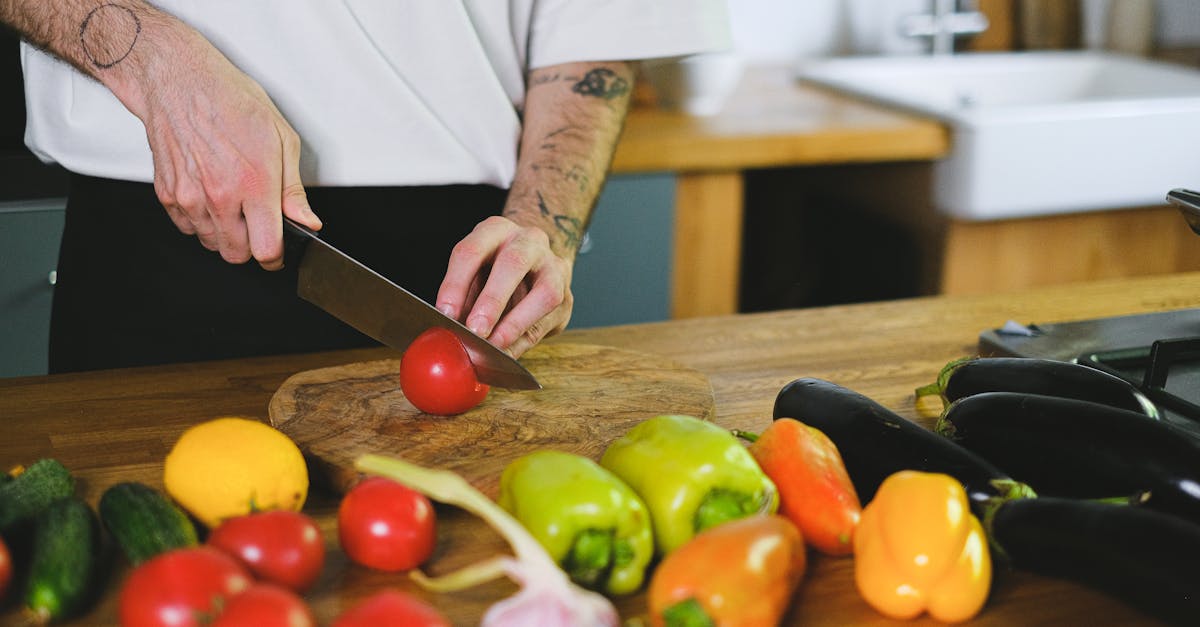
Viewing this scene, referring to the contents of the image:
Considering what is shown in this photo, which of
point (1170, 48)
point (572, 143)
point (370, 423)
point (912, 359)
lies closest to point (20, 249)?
point (572, 143)

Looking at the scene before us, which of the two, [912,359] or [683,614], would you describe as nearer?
[683,614]

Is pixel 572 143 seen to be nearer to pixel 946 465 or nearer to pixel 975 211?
pixel 946 465

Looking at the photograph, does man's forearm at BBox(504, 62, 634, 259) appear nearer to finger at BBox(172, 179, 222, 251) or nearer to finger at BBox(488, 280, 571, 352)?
finger at BBox(488, 280, 571, 352)

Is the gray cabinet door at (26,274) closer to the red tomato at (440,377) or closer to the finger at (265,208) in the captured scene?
the finger at (265,208)

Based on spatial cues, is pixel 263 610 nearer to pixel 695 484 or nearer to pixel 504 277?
pixel 695 484

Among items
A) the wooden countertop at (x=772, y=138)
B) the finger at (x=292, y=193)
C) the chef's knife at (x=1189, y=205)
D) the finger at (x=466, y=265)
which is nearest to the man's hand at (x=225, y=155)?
the finger at (x=292, y=193)

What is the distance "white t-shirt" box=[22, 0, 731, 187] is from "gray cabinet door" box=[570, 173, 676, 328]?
2.03ft

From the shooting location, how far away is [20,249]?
6.06ft

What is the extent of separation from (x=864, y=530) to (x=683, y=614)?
0.53 ft

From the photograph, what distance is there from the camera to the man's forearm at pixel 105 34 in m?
1.08

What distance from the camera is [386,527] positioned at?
2.42ft

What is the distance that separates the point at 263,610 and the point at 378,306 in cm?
53

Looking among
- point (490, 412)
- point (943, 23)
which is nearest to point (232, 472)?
point (490, 412)

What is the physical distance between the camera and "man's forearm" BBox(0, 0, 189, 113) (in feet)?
3.56
